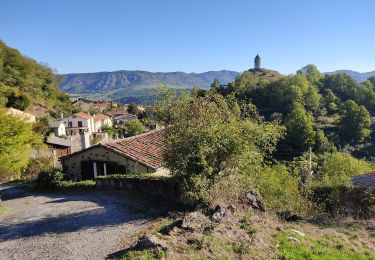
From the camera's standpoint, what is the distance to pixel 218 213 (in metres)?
9.78

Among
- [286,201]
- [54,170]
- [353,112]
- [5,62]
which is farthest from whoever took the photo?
[353,112]

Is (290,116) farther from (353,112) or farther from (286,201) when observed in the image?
(286,201)

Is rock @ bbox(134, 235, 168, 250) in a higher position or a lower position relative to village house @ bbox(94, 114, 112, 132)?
higher

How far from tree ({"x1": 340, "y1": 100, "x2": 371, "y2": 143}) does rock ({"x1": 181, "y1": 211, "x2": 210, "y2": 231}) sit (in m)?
82.0

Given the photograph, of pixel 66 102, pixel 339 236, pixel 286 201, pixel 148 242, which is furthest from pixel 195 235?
pixel 66 102

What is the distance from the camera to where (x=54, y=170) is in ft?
55.0

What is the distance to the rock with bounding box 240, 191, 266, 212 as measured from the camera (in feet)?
36.9

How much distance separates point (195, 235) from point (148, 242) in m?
1.29

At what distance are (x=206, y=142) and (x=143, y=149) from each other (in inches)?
329

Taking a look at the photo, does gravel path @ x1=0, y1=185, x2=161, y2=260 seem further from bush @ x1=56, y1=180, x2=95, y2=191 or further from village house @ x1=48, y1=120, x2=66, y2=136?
village house @ x1=48, y1=120, x2=66, y2=136

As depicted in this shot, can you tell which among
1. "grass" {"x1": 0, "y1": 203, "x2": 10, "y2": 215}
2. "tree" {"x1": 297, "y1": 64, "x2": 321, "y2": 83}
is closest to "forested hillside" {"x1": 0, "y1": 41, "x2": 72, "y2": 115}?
"grass" {"x1": 0, "y1": 203, "x2": 10, "y2": 215}

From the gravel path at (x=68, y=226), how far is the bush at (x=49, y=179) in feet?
4.25

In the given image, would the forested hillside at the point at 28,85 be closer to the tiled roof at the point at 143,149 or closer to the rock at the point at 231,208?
the tiled roof at the point at 143,149

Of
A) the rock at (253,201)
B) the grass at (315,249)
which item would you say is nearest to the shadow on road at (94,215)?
the rock at (253,201)
